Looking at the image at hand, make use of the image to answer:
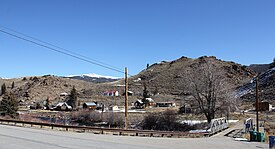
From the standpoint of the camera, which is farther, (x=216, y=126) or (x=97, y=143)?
(x=216, y=126)

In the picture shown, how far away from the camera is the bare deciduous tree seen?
1778 inches

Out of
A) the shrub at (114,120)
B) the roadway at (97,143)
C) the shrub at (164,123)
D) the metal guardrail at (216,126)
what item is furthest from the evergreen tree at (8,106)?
the metal guardrail at (216,126)

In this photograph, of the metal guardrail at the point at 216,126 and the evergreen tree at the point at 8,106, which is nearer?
the metal guardrail at the point at 216,126

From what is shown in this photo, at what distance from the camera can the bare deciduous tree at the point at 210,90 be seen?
45.2 meters

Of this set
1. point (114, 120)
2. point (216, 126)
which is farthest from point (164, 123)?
point (216, 126)

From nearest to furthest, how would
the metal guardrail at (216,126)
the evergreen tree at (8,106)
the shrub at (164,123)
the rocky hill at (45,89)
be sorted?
the metal guardrail at (216,126) → the shrub at (164,123) → the evergreen tree at (8,106) → the rocky hill at (45,89)

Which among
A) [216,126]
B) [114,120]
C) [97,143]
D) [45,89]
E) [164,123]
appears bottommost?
[114,120]

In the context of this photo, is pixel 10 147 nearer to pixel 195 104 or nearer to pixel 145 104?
pixel 195 104

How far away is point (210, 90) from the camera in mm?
45906

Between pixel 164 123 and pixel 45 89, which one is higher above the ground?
pixel 45 89

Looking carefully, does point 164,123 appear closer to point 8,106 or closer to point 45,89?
point 8,106

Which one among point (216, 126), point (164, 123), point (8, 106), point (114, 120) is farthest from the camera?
point (114, 120)

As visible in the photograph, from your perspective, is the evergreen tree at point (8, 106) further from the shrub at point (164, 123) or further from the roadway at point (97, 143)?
the roadway at point (97, 143)

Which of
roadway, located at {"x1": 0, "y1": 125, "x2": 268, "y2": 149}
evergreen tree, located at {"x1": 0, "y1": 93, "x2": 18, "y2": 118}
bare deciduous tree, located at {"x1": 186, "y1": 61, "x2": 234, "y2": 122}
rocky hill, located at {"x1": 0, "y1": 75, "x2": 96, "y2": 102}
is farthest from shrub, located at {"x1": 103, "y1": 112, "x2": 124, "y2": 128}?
rocky hill, located at {"x1": 0, "y1": 75, "x2": 96, "y2": 102}
